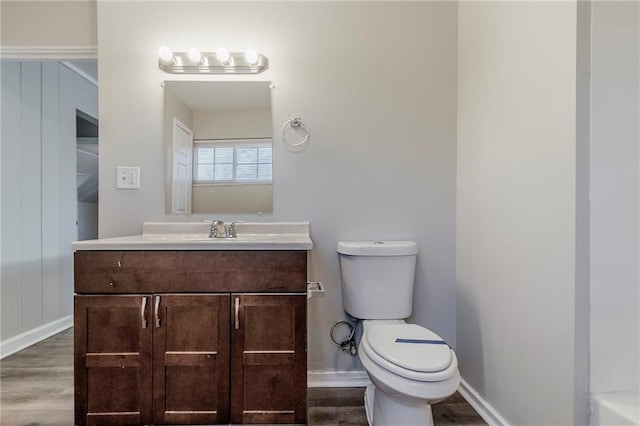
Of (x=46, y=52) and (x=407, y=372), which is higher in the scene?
(x=46, y=52)

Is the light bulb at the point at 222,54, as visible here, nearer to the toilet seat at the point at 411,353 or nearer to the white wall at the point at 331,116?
the white wall at the point at 331,116

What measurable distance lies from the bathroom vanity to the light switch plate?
1.83 ft

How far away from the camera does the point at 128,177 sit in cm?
170

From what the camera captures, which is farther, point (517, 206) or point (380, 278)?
point (380, 278)

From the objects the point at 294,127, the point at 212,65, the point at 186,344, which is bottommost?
the point at 186,344

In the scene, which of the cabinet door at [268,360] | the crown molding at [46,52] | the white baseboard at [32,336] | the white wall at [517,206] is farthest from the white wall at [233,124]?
the white baseboard at [32,336]

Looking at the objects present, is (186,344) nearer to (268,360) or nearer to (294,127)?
(268,360)

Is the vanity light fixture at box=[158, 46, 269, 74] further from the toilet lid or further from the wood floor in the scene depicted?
the wood floor

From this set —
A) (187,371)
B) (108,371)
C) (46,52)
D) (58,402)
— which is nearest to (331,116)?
(187,371)

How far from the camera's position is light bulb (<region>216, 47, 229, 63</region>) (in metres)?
1.62

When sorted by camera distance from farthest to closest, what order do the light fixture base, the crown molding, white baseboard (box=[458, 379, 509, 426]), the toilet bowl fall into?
1. the crown molding
2. the light fixture base
3. white baseboard (box=[458, 379, 509, 426])
4. the toilet bowl

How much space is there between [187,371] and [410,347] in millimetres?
857

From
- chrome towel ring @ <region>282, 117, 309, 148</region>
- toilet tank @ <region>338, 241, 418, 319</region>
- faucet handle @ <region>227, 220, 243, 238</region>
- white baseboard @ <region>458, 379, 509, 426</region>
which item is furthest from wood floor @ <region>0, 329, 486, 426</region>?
chrome towel ring @ <region>282, 117, 309, 148</region>

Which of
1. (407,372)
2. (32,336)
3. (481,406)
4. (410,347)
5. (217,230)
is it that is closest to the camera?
(407,372)
